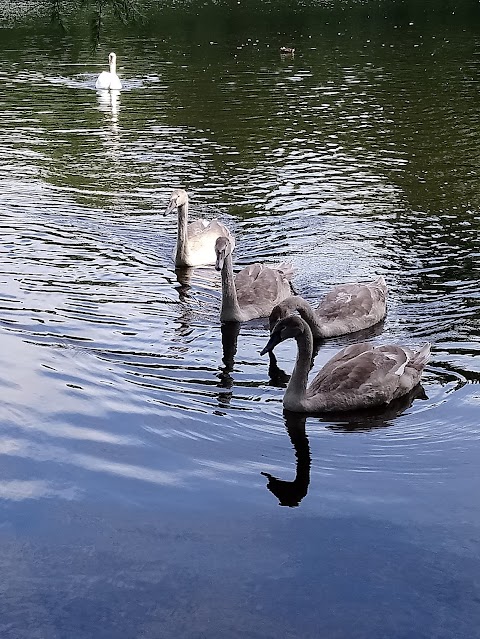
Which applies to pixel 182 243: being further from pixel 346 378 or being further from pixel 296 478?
pixel 296 478

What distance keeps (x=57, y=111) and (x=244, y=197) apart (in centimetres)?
1313

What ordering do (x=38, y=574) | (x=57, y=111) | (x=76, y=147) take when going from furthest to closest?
1. (x=57, y=111)
2. (x=76, y=147)
3. (x=38, y=574)

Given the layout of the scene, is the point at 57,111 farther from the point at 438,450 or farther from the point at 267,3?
the point at 267,3

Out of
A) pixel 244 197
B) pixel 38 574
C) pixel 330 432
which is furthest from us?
pixel 244 197

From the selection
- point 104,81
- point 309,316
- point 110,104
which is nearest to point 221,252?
point 309,316

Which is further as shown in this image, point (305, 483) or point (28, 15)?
point (28, 15)

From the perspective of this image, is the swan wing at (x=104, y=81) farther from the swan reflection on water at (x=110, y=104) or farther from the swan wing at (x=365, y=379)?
the swan wing at (x=365, y=379)

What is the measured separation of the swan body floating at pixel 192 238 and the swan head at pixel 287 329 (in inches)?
236

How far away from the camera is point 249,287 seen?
16.5 m

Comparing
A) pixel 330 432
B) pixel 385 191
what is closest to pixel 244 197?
pixel 385 191

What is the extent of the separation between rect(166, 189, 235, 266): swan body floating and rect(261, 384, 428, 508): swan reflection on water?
6.89 m

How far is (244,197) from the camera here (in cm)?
2341

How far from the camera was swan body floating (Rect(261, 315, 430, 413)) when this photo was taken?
1237cm

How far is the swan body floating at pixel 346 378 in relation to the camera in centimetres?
1237
